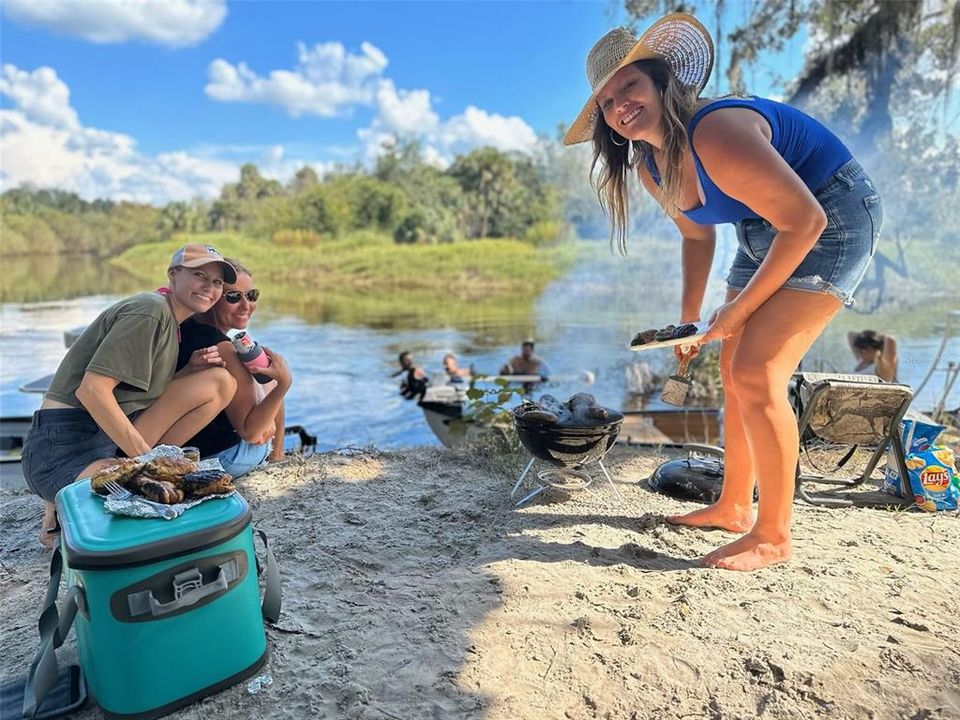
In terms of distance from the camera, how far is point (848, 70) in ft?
30.4

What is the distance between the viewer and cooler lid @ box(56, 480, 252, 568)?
4.49ft

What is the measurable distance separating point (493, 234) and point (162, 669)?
40.2 m

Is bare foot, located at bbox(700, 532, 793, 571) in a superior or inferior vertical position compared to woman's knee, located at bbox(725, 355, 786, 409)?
inferior

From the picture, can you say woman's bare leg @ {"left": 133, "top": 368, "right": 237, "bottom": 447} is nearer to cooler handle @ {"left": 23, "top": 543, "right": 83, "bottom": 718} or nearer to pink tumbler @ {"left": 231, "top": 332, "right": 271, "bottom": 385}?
pink tumbler @ {"left": 231, "top": 332, "right": 271, "bottom": 385}

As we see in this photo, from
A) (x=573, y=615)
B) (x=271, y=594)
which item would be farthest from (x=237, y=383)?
(x=573, y=615)

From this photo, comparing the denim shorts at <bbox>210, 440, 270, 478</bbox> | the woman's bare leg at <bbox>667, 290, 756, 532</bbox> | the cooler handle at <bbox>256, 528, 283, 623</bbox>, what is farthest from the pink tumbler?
the woman's bare leg at <bbox>667, 290, 756, 532</bbox>

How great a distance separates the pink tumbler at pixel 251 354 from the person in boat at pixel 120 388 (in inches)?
10.5

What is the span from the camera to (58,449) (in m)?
2.29

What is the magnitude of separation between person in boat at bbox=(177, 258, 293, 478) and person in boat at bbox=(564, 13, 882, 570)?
1.77 meters

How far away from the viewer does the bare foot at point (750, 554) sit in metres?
2.21

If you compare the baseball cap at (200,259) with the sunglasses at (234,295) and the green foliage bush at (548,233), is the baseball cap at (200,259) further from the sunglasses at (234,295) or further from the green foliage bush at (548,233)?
the green foliage bush at (548,233)

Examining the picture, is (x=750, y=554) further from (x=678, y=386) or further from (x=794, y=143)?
(x=794, y=143)

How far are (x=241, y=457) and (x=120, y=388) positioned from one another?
781 mm

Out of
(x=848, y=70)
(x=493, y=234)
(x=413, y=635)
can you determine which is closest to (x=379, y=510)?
(x=413, y=635)
